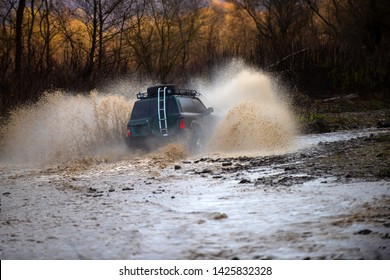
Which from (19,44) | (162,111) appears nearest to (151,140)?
(162,111)

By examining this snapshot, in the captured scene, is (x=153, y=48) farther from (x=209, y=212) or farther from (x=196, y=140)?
(x=209, y=212)

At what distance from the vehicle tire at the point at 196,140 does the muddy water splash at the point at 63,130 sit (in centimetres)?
340

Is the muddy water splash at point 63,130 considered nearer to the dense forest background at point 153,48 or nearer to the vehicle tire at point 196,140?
the dense forest background at point 153,48

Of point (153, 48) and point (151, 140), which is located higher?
point (153, 48)

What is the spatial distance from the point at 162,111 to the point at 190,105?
96cm

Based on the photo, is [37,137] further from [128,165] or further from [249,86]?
[249,86]

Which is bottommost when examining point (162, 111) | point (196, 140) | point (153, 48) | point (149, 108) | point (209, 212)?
point (209, 212)

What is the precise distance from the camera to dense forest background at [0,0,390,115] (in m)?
23.6

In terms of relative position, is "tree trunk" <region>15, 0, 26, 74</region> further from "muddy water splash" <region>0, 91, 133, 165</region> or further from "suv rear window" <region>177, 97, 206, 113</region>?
"suv rear window" <region>177, 97, 206, 113</region>

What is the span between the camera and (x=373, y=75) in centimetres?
3170

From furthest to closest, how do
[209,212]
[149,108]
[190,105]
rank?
[190,105], [149,108], [209,212]

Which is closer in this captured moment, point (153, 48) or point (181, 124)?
point (181, 124)

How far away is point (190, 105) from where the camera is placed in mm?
14914

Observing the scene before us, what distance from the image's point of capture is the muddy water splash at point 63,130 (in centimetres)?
1738
